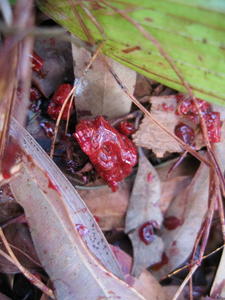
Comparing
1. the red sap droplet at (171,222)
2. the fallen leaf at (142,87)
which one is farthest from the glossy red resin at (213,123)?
the red sap droplet at (171,222)

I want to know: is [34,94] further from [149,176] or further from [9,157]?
[149,176]

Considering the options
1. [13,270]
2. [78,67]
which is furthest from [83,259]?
[78,67]

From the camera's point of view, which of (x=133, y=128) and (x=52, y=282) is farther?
(x=133, y=128)

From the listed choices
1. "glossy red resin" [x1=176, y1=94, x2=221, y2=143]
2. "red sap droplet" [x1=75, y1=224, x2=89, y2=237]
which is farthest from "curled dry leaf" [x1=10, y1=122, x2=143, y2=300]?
"glossy red resin" [x1=176, y1=94, x2=221, y2=143]

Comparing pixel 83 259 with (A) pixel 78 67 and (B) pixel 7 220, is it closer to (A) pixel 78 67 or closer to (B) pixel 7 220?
(B) pixel 7 220

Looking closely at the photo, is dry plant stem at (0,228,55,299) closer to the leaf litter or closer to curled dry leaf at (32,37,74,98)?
the leaf litter

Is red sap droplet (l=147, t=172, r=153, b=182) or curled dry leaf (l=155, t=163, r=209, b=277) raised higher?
red sap droplet (l=147, t=172, r=153, b=182)

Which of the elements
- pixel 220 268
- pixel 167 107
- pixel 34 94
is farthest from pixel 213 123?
pixel 34 94
